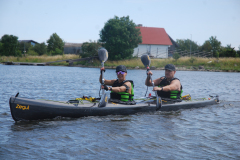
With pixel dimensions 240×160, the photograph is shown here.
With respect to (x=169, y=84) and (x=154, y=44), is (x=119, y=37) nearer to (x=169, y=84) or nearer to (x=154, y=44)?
(x=154, y=44)

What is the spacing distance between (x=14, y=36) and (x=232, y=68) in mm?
49552

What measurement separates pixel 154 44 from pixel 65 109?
144 feet

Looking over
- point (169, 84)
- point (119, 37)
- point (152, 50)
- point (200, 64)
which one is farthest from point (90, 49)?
point (169, 84)

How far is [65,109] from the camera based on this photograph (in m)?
7.23

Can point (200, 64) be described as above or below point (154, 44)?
below

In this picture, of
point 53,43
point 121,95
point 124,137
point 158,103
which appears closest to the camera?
point 124,137

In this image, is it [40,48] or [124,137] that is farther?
[40,48]

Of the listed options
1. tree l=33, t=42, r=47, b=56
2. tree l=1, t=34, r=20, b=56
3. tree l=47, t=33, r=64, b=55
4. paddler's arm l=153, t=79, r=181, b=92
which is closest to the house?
tree l=47, t=33, r=64, b=55

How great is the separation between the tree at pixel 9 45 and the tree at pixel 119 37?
87.5ft

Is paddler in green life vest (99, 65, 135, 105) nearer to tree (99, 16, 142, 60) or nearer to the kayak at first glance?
the kayak

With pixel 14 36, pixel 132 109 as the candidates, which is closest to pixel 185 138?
pixel 132 109

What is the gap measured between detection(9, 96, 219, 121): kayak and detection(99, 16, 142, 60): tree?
3425 cm

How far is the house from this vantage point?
49250 millimetres

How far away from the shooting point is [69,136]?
5949 mm
